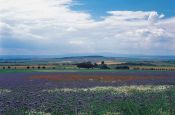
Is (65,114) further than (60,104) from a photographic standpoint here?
No

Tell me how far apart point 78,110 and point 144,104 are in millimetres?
3066

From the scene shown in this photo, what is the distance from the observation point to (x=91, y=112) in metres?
15.8

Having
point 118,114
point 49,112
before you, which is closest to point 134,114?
point 118,114

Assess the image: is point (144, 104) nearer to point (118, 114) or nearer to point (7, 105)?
point (118, 114)

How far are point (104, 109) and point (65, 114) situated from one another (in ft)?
6.85

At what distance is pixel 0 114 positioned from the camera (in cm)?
1437

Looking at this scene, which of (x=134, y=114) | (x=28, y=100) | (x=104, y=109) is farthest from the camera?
(x=28, y=100)

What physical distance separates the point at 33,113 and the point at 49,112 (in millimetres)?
1126

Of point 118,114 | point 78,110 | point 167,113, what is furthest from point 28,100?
point 167,113

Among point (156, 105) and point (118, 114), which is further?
point (156, 105)

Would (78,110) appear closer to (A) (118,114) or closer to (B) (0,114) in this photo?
(A) (118,114)

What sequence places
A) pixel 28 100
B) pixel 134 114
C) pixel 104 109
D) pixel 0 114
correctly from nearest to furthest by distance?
pixel 0 114 → pixel 134 114 → pixel 104 109 → pixel 28 100

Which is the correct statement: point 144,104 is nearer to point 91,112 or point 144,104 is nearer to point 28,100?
point 91,112

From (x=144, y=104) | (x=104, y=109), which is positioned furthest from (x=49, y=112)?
(x=144, y=104)
